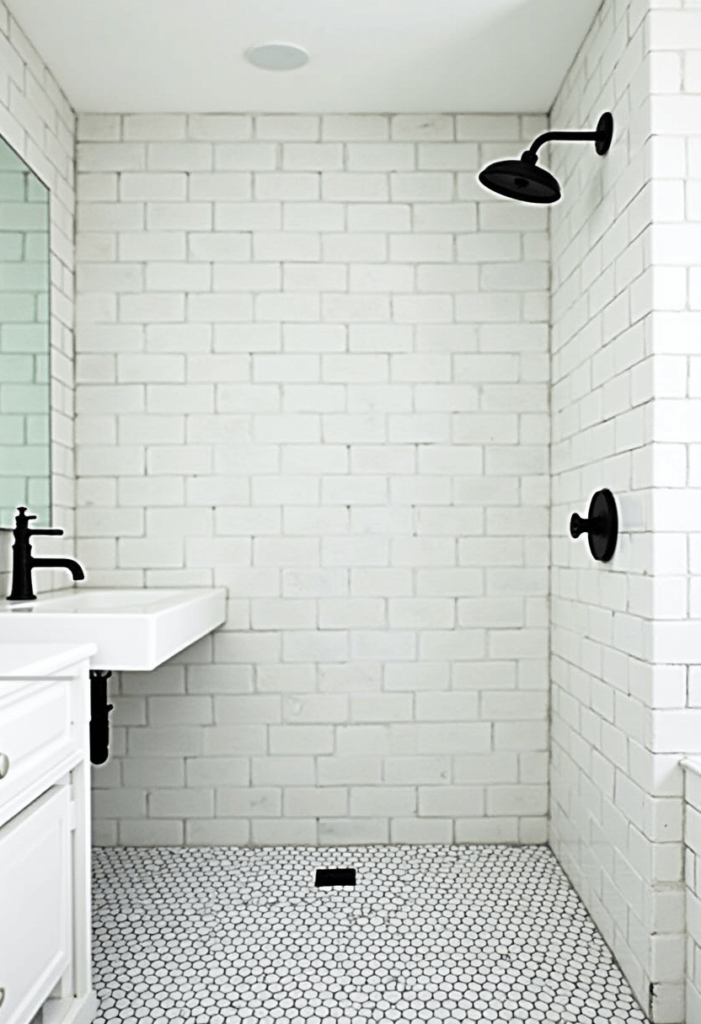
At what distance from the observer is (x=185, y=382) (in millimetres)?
3820

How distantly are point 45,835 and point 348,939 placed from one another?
1140 mm

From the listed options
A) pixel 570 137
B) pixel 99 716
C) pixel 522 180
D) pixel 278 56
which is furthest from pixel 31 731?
pixel 278 56

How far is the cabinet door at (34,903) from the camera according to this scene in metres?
1.93

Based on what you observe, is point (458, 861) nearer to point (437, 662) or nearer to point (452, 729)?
point (452, 729)

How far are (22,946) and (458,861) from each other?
6.39 ft

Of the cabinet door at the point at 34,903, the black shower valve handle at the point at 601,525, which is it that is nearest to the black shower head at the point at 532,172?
the black shower valve handle at the point at 601,525

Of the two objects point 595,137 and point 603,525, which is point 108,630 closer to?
point 603,525

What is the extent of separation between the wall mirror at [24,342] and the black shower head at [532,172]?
4.66 feet

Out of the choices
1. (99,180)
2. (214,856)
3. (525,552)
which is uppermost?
(99,180)

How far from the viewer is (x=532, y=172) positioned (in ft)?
9.73

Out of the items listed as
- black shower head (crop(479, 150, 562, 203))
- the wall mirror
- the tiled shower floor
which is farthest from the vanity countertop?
black shower head (crop(479, 150, 562, 203))

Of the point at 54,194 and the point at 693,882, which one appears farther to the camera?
the point at 54,194

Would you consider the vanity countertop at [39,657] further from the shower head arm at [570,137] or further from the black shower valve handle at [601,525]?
the shower head arm at [570,137]

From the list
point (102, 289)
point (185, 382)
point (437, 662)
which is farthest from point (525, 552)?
point (102, 289)
